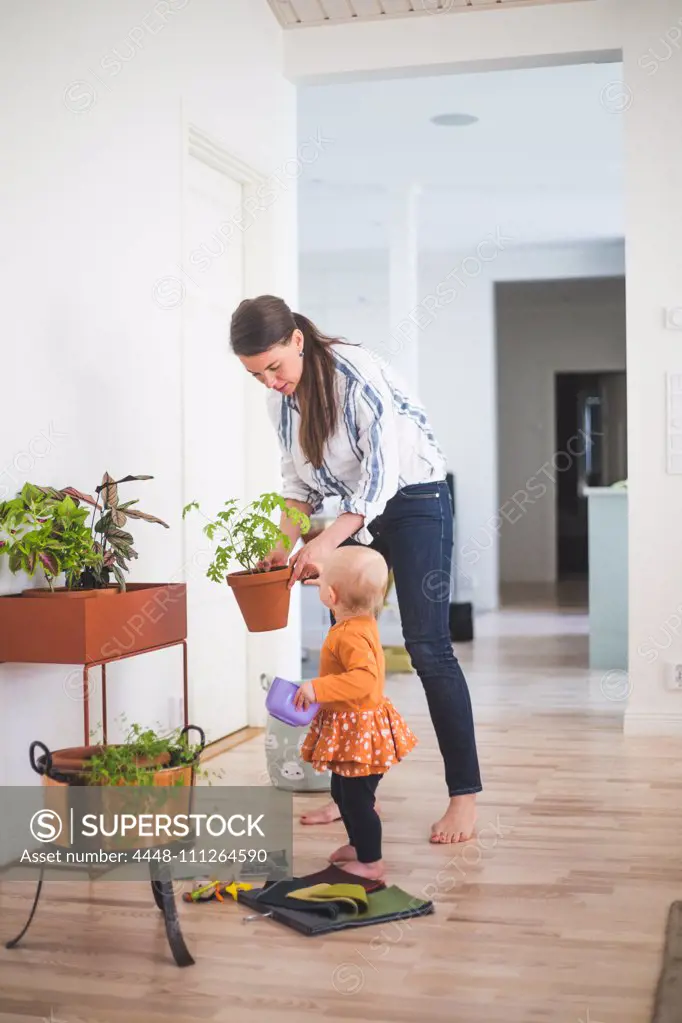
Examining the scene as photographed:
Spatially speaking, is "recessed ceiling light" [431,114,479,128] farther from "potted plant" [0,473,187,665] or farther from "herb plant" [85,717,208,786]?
"herb plant" [85,717,208,786]

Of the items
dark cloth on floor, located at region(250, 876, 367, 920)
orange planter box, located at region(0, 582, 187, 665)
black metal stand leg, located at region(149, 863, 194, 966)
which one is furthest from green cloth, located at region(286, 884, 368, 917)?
orange planter box, located at region(0, 582, 187, 665)

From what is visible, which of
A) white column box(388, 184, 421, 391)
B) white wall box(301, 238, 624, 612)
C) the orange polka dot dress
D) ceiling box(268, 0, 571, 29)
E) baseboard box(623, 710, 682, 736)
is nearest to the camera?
the orange polka dot dress

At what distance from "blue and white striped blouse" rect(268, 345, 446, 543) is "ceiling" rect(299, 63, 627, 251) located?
249cm

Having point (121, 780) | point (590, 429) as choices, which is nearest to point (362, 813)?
point (121, 780)

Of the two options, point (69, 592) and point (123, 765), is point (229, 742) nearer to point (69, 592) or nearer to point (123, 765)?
point (69, 592)

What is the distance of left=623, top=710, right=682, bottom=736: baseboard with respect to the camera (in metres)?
4.12

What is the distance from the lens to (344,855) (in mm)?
2582

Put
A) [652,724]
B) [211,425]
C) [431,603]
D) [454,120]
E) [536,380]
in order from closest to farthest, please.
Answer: [431,603] → [211,425] → [652,724] → [454,120] → [536,380]

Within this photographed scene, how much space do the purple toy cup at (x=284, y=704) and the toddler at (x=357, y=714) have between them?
117 millimetres

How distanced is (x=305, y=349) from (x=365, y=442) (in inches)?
9.5

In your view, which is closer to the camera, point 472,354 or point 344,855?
point 344,855

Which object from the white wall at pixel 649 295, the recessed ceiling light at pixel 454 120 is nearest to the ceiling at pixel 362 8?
the white wall at pixel 649 295

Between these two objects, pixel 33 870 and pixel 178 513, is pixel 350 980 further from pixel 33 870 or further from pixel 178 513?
pixel 178 513

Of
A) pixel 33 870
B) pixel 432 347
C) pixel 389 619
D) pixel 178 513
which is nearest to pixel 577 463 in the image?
pixel 432 347
